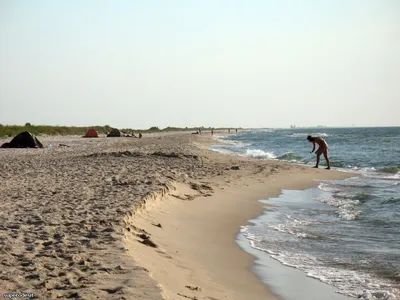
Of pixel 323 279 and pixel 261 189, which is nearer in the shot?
pixel 323 279

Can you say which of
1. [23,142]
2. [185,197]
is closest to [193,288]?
[185,197]

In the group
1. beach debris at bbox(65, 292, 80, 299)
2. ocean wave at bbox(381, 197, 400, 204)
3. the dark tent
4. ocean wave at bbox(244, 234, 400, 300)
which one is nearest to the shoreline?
ocean wave at bbox(244, 234, 400, 300)

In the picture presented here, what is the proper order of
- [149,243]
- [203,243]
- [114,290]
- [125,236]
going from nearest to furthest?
[114,290]
[125,236]
[149,243]
[203,243]

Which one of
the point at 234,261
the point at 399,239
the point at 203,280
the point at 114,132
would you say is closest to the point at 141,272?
the point at 203,280

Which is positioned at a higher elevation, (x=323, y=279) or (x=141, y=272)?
(x=141, y=272)

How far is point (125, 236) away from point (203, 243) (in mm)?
1458

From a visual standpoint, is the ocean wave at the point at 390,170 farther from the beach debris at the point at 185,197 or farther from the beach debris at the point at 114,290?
the beach debris at the point at 114,290

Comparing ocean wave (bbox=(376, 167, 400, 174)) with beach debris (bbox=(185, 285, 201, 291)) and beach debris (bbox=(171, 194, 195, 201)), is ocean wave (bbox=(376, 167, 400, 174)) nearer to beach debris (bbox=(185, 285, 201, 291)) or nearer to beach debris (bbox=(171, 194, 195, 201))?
beach debris (bbox=(171, 194, 195, 201))

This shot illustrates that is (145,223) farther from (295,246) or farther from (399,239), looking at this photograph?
(399,239)

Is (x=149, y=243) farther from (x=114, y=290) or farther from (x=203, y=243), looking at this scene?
(x=114, y=290)

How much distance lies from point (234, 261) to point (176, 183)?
5769 millimetres

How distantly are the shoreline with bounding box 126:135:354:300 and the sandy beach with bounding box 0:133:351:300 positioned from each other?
0.02 metres

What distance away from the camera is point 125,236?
20.1 ft

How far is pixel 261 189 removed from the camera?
1357cm
